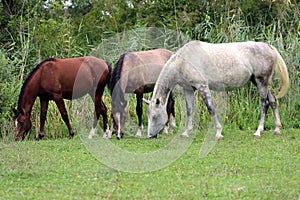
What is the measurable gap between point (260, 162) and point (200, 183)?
1.59m

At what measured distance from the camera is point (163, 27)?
18094 millimetres

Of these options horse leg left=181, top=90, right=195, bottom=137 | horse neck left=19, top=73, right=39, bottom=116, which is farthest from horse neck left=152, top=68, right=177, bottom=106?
horse neck left=19, top=73, right=39, bottom=116

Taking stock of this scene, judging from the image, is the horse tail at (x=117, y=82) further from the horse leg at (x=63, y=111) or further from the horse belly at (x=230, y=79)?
the horse belly at (x=230, y=79)

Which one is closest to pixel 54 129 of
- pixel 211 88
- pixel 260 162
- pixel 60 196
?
pixel 211 88

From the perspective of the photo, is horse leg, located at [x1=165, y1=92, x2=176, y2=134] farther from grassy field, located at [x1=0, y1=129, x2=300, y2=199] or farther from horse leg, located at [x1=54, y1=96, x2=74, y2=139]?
grassy field, located at [x1=0, y1=129, x2=300, y2=199]

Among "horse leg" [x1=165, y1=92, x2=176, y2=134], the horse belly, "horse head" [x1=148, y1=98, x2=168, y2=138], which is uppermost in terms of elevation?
the horse belly

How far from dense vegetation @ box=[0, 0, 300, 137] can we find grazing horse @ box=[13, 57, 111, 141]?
64cm

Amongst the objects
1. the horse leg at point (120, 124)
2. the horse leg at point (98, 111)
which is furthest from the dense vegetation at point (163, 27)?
the horse leg at point (120, 124)

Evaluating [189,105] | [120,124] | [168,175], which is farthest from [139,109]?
[168,175]

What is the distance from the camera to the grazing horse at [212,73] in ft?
35.9

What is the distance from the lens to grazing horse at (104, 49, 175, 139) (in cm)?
1164

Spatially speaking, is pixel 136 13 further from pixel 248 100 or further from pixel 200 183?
pixel 200 183

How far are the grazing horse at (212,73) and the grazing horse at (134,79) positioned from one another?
835 mm

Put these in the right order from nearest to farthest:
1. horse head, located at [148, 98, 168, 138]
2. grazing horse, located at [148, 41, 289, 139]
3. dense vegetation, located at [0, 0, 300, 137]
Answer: horse head, located at [148, 98, 168, 138]
grazing horse, located at [148, 41, 289, 139]
dense vegetation, located at [0, 0, 300, 137]
